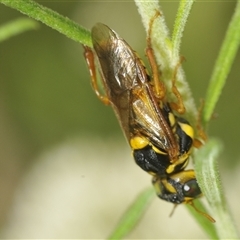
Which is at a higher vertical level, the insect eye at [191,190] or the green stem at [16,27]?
the green stem at [16,27]

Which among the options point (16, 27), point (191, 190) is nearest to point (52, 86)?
point (16, 27)

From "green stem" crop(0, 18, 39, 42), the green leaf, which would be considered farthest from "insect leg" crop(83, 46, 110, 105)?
the green leaf

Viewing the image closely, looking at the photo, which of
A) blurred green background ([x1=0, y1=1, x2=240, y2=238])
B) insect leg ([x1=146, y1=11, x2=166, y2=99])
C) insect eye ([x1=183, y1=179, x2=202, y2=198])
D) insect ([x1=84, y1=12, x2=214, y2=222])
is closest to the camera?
insect leg ([x1=146, y1=11, x2=166, y2=99])

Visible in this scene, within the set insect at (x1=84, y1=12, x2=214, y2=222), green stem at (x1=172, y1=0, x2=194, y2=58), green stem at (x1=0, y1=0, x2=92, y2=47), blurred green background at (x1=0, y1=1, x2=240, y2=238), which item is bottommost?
blurred green background at (x1=0, y1=1, x2=240, y2=238)

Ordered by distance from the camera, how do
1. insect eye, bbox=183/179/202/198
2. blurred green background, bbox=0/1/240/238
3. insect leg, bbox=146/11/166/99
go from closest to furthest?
insect leg, bbox=146/11/166/99 < insect eye, bbox=183/179/202/198 < blurred green background, bbox=0/1/240/238

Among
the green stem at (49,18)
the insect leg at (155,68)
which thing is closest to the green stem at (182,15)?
the insect leg at (155,68)

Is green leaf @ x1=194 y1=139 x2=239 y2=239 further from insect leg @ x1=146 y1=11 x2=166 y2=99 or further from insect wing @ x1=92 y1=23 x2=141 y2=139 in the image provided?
insect wing @ x1=92 y1=23 x2=141 y2=139

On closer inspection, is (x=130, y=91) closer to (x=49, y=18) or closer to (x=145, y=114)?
(x=145, y=114)

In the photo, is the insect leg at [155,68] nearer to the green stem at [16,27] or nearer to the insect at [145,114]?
the insect at [145,114]
